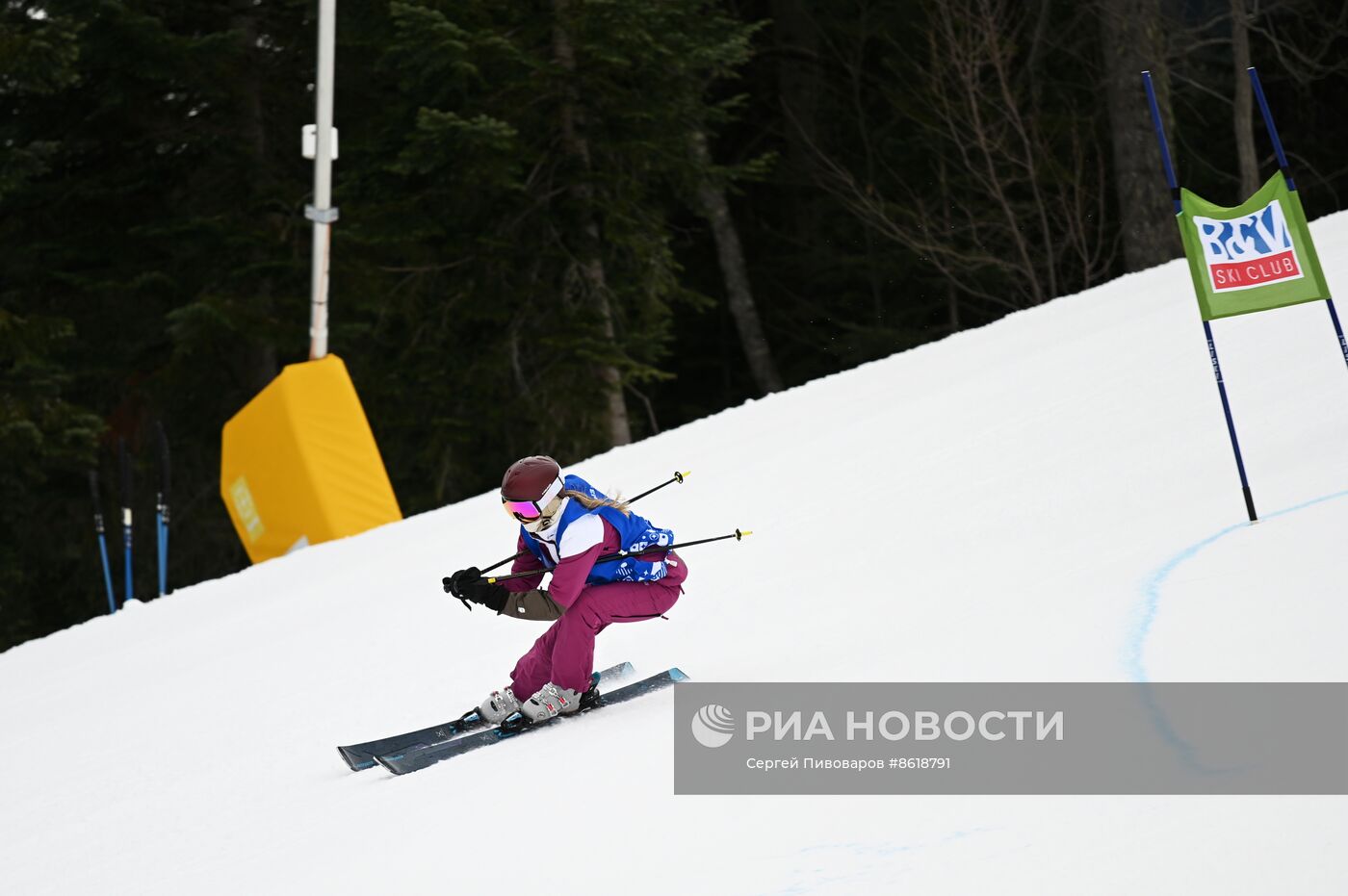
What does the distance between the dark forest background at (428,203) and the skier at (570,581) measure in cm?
978

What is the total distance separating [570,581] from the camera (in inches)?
172

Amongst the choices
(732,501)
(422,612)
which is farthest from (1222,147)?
(422,612)

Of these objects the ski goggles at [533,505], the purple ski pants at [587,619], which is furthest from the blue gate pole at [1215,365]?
the ski goggles at [533,505]

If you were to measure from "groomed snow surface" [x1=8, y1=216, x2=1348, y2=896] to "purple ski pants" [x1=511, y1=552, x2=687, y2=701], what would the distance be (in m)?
0.20

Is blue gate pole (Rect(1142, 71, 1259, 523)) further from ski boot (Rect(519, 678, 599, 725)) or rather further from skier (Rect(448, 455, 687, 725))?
ski boot (Rect(519, 678, 599, 725))

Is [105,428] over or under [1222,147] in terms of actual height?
under

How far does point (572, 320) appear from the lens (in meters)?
15.0

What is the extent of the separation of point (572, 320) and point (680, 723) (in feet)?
36.6

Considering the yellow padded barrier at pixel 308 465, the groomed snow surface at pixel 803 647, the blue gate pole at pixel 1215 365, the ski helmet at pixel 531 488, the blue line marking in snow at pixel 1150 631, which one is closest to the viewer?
the groomed snow surface at pixel 803 647

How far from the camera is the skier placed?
14.5 ft

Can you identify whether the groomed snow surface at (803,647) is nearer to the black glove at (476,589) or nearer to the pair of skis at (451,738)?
the pair of skis at (451,738)

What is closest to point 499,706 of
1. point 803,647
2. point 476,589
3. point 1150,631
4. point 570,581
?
point 476,589

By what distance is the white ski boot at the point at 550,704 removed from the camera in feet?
14.9

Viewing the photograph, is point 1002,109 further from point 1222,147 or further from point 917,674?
point 917,674
